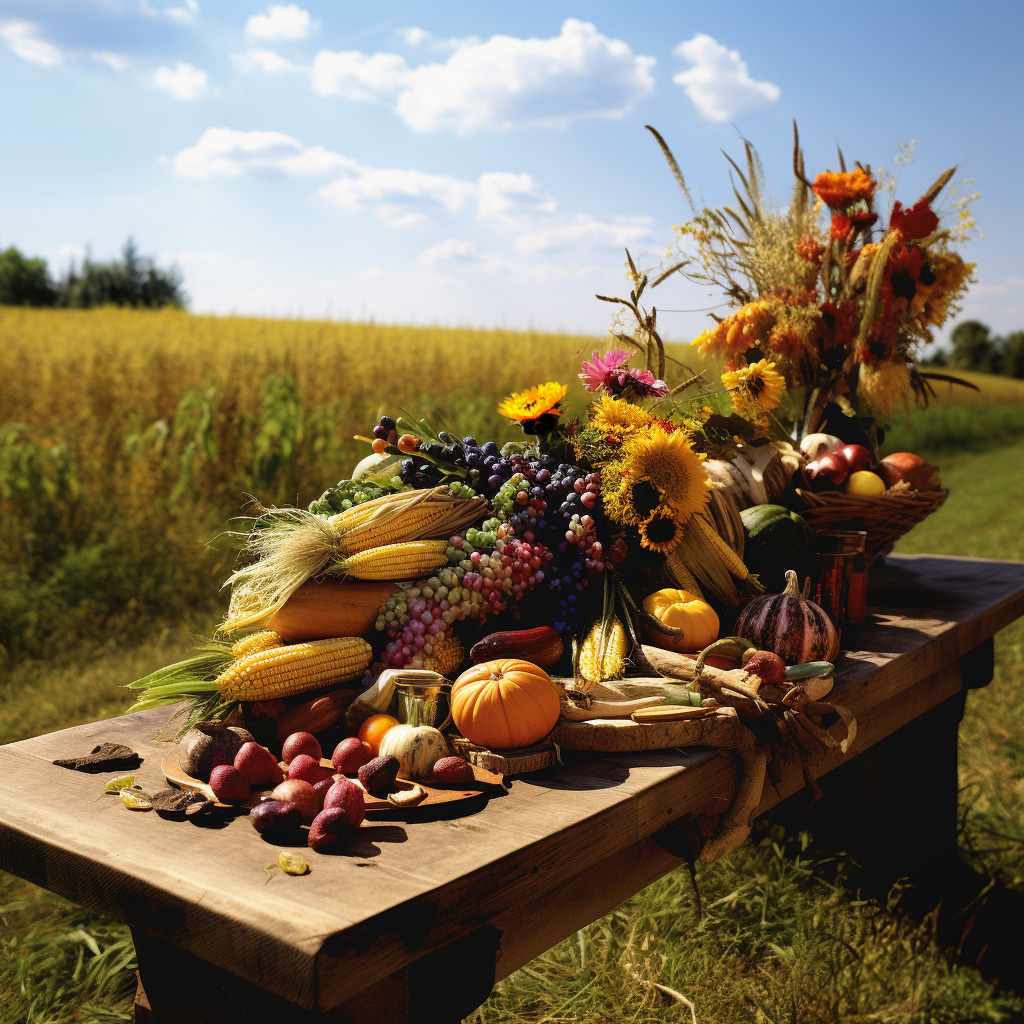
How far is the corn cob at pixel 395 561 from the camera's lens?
1.77 metres

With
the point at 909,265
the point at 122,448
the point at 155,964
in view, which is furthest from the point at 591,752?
the point at 122,448

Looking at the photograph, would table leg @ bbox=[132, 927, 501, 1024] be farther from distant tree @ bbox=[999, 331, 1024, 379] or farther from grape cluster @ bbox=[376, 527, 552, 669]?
distant tree @ bbox=[999, 331, 1024, 379]

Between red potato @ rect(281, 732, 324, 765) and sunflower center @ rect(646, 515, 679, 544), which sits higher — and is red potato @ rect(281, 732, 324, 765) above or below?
below

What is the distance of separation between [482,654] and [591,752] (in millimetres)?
316

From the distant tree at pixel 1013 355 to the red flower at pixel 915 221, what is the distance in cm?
6506

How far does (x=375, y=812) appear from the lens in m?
1.28

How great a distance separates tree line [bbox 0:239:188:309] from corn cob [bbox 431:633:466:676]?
3487 cm

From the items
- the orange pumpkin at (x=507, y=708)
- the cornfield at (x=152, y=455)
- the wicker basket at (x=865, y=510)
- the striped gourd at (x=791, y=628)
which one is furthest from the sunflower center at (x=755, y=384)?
the orange pumpkin at (x=507, y=708)

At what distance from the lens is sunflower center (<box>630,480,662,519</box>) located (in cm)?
205

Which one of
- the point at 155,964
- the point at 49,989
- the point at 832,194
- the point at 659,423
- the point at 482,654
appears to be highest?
the point at 832,194

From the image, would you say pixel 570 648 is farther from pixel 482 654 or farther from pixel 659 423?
pixel 659 423

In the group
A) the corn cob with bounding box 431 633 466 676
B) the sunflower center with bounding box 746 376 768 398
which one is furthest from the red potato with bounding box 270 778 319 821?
the sunflower center with bounding box 746 376 768 398

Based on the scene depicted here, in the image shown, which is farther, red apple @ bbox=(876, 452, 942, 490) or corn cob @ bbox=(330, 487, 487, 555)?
red apple @ bbox=(876, 452, 942, 490)

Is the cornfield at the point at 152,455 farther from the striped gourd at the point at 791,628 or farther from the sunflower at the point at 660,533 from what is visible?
the striped gourd at the point at 791,628
